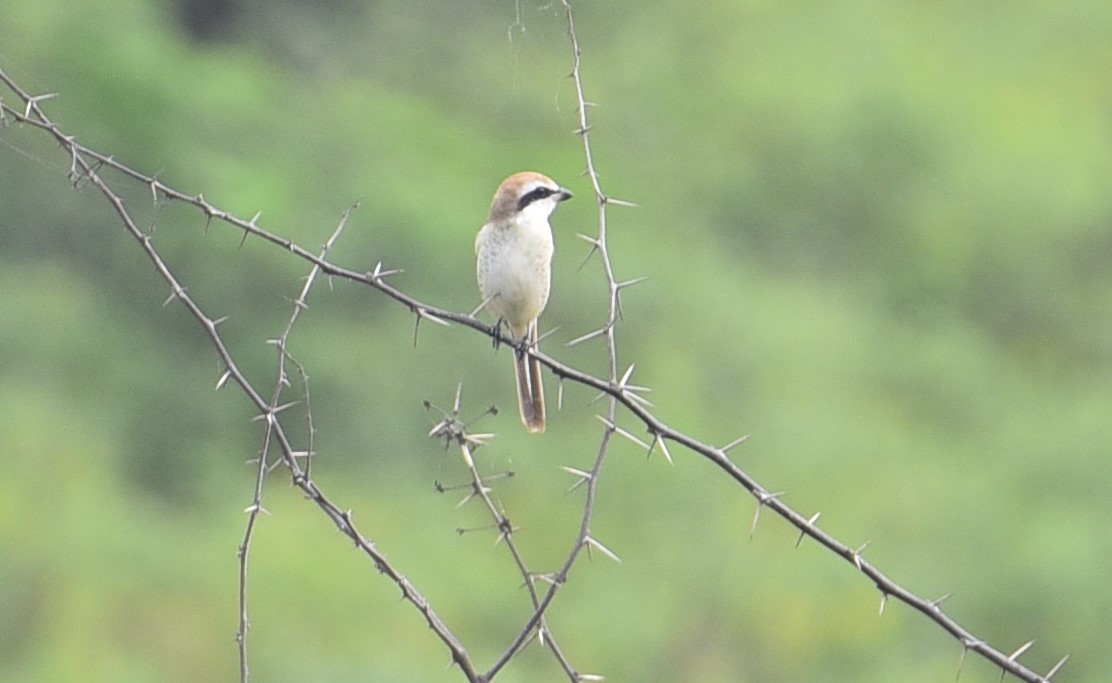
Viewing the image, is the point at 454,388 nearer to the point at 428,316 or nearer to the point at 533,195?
the point at 533,195

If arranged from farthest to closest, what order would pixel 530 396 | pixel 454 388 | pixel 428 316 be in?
pixel 454 388
pixel 530 396
pixel 428 316

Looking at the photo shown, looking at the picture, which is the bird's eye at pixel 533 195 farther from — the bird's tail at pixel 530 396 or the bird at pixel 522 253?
the bird's tail at pixel 530 396

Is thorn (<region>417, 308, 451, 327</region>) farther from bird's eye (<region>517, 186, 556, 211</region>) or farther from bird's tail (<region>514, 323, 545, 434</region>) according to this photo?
bird's eye (<region>517, 186, 556, 211</region>)

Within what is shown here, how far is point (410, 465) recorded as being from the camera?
1205cm

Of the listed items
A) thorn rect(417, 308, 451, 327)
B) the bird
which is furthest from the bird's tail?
thorn rect(417, 308, 451, 327)

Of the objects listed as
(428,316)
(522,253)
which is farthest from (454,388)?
(428,316)

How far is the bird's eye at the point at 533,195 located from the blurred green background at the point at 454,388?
543cm

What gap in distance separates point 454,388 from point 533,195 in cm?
756

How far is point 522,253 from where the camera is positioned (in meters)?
4.31

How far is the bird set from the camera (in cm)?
430

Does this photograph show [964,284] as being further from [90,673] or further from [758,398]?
[90,673]

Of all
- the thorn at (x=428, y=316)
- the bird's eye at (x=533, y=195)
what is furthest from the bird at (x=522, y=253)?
the thorn at (x=428, y=316)

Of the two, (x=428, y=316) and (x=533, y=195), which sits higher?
(x=533, y=195)

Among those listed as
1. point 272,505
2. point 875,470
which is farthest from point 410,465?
point 875,470
